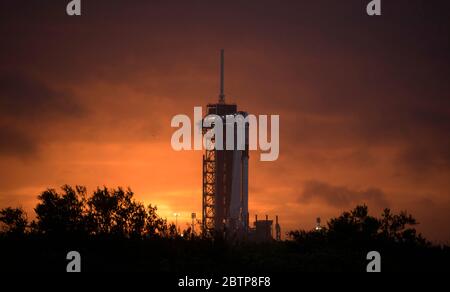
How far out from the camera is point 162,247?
3584cm

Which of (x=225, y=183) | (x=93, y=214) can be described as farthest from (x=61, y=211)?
(x=225, y=183)

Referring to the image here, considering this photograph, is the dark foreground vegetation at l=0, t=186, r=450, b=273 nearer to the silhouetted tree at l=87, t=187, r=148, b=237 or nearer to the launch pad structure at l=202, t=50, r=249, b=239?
the silhouetted tree at l=87, t=187, r=148, b=237

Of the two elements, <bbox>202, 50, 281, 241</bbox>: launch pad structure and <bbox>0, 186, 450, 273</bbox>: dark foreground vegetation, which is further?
<bbox>202, 50, 281, 241</bbox>: launch pad structure

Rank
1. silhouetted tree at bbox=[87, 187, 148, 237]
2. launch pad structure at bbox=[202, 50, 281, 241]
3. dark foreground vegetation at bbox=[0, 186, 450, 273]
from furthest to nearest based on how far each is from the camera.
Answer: launch pad structure at bbox=[202, 50, 281, 241] → silhouetted tree at bbox=[87, 187, 148, 237] → dark foreground vegetation at bbox=[0, 186, 450, 273]

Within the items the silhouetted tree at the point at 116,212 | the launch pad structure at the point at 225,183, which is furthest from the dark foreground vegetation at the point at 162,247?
the launch pad structure at the point at 225,183

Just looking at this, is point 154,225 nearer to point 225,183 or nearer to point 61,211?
point 61,211

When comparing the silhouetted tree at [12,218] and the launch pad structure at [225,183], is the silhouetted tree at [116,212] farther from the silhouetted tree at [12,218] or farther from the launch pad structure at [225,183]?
the launch pad structure at [225,183]

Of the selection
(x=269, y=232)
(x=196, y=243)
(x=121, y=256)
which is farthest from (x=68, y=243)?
(x=269, y=232)

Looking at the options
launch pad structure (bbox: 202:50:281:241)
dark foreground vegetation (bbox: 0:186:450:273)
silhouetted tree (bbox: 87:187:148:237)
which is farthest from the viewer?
launch pad structure (bbox: 202:50:281:241)

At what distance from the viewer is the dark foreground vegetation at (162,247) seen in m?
33.6

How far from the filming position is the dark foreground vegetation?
3356cm

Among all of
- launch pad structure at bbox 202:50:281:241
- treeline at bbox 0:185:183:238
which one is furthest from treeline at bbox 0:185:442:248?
launch pad structure at bbox 202:50:281:241

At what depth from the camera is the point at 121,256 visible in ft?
113
